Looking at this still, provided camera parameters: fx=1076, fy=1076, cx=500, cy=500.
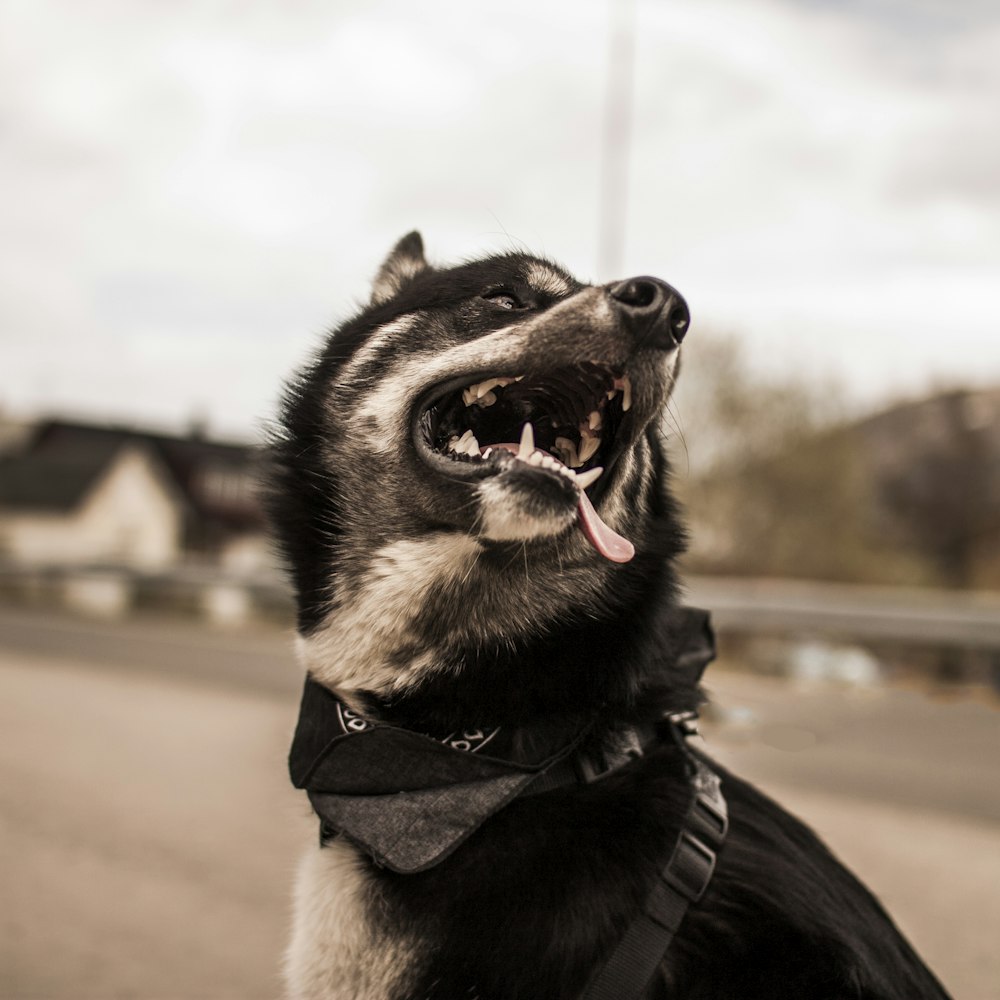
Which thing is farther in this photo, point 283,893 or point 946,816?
point 946,816

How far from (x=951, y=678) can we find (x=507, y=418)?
10161 millimetres

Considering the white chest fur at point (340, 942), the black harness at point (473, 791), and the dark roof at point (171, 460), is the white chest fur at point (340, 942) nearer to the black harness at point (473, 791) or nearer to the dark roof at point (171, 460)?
the black harness at point (473, 791)

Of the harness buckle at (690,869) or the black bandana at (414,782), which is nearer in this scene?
the harness buckle at (690,869)

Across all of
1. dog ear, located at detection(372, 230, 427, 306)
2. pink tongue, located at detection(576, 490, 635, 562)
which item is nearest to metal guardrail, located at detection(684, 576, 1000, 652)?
dog ear, located at detection(372, 230, 427, 306)

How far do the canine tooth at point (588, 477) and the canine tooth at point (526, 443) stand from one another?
0.42 ft

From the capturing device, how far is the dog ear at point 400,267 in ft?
10.5

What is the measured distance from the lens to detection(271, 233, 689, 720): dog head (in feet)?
7.75

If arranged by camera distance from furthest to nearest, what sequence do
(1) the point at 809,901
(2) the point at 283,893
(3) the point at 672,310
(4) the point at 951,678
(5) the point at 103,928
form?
1. (4) the point at 951,678
2. (2) the point at 283,893
3. (5) the point at 103,928
4. (3) the point at 672,310
5. (1) the point at 809,901

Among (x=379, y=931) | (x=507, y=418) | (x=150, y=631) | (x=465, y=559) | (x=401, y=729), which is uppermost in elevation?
(x=507, y=418)

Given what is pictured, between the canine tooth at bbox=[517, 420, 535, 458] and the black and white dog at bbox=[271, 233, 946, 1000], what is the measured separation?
0.14ft

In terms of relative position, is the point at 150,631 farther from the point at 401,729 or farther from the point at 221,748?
the point at 401,729

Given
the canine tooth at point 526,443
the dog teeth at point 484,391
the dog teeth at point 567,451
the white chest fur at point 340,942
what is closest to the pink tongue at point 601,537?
the canine tooth at point 526,443

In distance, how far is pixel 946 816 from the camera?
6262 mm

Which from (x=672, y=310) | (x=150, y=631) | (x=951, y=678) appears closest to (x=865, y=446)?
(x=951, y=678)
